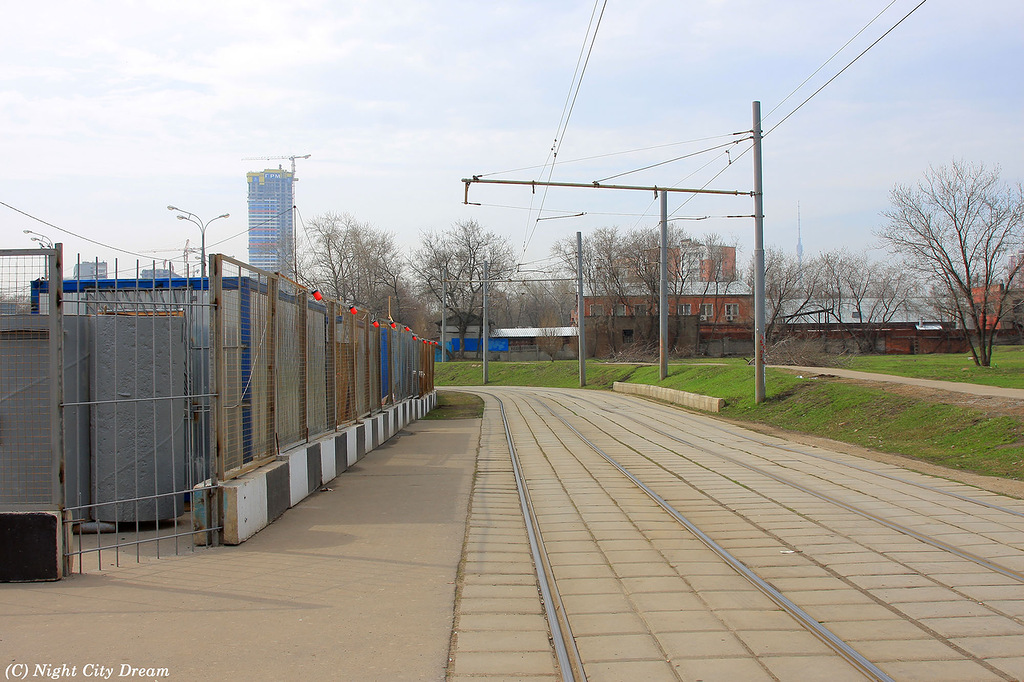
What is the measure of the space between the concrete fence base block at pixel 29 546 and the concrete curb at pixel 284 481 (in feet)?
4.44

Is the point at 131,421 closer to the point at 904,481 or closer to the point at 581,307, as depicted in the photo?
the point at 904,481

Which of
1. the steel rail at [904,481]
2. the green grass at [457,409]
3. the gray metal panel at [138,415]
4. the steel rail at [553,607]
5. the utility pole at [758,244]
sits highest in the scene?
the utility pole at [758,244]

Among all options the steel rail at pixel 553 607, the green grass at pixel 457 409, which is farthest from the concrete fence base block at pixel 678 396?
the steel rail at pixel 553 607

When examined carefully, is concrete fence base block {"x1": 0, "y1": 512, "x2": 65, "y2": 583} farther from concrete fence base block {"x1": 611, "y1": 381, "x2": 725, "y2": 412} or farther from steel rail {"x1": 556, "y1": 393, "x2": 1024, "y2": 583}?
concrete fence base block {"x1": 611, "y1": 381, "x2": 725, "y2": 412}

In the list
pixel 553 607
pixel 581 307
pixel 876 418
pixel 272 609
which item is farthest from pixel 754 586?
pixel 581 307

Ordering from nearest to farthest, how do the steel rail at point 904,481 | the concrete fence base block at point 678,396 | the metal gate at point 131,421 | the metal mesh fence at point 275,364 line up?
the metal mesh fence at point 275,364
the metal gate at point 131,421
the steel rail at point 904,481
the concrete fence base block at point 678,396

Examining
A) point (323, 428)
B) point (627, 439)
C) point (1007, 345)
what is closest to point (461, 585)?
point (323, 428)

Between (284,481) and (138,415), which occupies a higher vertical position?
(138,415)

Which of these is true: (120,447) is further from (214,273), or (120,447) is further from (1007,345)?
(1007,345)

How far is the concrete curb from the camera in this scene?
729cm

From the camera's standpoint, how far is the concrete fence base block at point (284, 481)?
23.9ft

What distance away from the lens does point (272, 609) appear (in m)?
5.44

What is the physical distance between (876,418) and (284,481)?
14.3 metres

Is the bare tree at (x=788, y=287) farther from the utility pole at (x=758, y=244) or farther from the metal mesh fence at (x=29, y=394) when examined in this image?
the metal mesh fence at (x=29, y=394)
